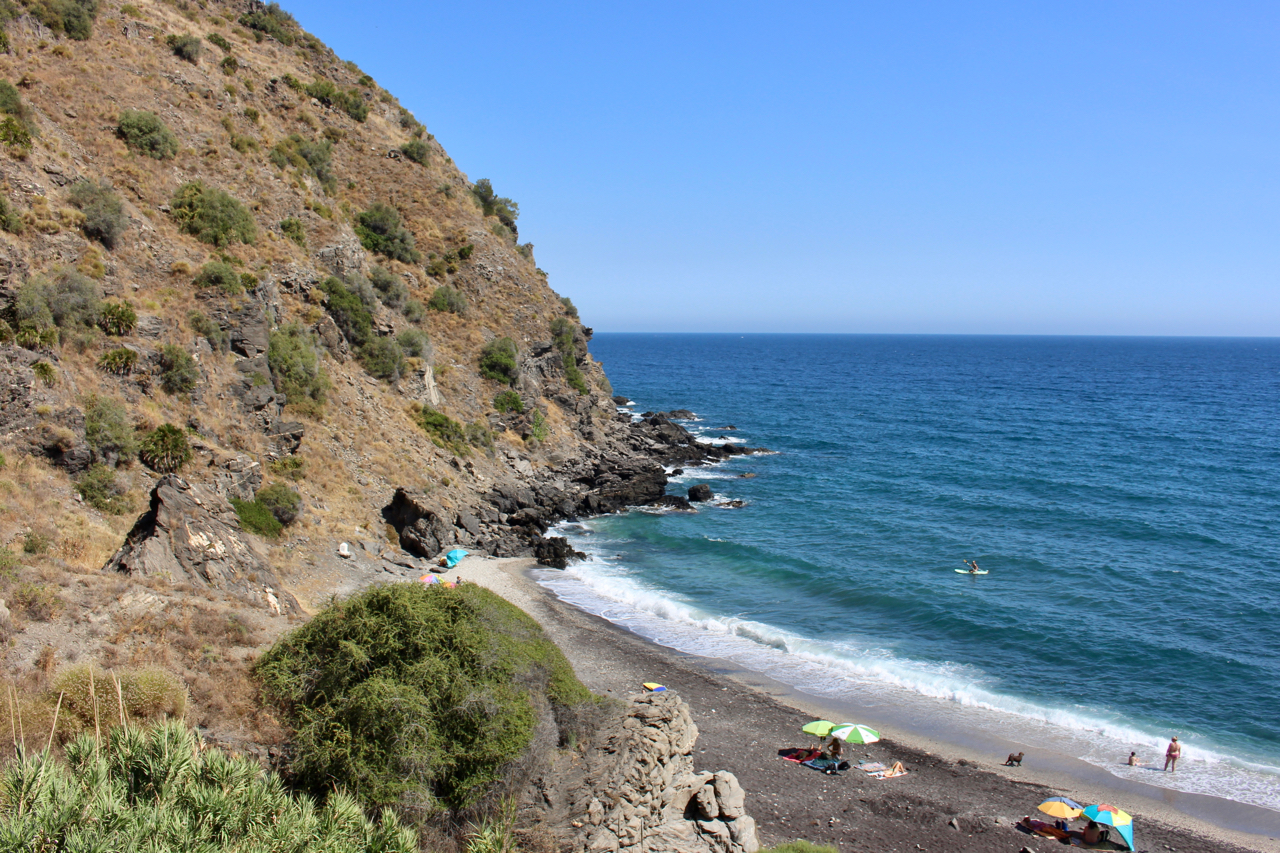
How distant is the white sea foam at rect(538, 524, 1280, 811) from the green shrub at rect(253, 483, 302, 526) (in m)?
11.9

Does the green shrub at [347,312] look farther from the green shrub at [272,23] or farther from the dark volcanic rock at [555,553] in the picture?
the green shrub at [272,23]

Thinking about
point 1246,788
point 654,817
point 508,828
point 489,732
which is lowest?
point 1246,788

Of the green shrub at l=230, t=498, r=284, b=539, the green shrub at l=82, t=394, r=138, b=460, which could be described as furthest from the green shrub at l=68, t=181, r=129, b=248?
the green shrub at l=230, t=498, r=284, b=539

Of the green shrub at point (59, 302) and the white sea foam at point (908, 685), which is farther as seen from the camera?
the green shrub at point (59, 302)

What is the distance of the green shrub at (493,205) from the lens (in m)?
63.8

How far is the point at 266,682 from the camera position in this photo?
47.4 ft

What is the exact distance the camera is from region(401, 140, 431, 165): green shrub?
5838cm

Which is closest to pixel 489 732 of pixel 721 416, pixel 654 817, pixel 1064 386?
pixel 654 817

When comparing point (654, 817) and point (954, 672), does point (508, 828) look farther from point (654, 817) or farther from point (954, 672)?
point (954, 672)

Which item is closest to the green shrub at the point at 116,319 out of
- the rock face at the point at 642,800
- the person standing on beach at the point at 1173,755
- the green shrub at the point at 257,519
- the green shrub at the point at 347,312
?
the green shrub at the point at 257,519

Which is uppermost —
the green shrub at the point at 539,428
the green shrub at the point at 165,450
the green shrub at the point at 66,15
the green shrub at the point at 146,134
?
the green shrub at the point at 66,15

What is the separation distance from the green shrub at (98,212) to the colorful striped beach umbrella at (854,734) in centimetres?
3357

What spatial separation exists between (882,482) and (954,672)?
29.1 metres

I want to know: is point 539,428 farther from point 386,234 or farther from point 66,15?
point 66,15
